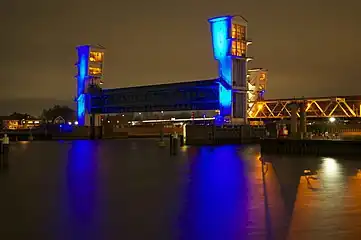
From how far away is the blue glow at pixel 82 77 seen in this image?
4409 inches

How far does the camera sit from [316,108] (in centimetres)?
11144

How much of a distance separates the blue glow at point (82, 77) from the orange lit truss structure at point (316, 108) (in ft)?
118

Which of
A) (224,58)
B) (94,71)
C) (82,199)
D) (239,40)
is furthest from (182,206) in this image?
(94,71)

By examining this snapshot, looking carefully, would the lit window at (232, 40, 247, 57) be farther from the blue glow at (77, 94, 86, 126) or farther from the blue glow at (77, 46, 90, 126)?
the blue glow at (77, 94, 86, 126)

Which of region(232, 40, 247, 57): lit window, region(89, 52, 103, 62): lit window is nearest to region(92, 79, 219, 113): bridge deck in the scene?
region(232, 40, 247, 57): lit window

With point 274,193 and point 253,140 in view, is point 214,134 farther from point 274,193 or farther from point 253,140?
point 274,193

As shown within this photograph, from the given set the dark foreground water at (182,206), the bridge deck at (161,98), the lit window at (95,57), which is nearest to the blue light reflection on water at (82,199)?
the dark foreground water at (182,206)

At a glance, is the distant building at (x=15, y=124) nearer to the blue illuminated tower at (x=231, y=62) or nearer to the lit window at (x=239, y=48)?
the blue illuminated tower at (x=231, y=62)

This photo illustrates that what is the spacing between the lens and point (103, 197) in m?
17.1

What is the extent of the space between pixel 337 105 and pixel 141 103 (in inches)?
1524

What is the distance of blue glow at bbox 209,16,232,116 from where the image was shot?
272ft

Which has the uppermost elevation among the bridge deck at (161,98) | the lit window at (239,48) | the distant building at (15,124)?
the lit window at (239,48)

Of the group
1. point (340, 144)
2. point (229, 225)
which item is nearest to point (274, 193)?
point (229, 225)

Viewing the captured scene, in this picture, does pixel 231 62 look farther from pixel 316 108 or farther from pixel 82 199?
pixel 82 199
